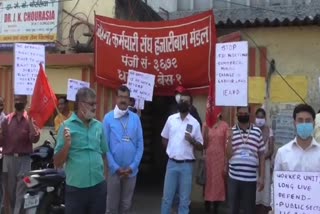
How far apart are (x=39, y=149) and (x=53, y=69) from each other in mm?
2378

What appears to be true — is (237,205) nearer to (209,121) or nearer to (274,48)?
(209,121)

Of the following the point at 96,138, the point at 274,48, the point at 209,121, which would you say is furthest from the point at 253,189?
the point at 274,48

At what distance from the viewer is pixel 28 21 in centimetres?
1158

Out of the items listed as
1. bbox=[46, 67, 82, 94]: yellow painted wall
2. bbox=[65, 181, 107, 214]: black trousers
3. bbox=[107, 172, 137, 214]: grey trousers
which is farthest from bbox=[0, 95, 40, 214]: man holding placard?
bbox=[46, 67, 82, 94]: yellow painted wall

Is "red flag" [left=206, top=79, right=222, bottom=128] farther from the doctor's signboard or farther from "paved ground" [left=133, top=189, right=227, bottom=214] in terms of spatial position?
the doctor's signboard

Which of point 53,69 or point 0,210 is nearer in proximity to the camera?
point 0,210

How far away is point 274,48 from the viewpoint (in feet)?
29.6

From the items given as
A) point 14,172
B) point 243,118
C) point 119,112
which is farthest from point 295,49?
point 14,172

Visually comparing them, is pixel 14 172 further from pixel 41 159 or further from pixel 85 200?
pixel 85 200

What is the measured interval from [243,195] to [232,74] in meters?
1.57

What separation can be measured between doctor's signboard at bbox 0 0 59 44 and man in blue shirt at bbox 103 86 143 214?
494 cm

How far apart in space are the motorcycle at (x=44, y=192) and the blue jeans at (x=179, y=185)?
4.88 feet

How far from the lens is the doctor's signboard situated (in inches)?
448

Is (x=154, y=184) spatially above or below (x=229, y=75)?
below
